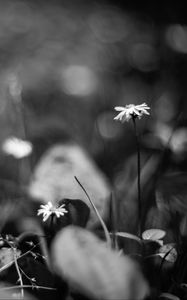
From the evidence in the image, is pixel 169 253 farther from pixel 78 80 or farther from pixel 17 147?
pixel 78 80

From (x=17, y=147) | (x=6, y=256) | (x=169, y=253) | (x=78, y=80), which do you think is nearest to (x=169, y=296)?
(x=169, y=253)

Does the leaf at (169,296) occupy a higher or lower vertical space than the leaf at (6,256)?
lower

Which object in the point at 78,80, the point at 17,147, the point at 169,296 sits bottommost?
the point at 169,296

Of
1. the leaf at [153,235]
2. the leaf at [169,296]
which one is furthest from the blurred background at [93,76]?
the leaf at [169,296]

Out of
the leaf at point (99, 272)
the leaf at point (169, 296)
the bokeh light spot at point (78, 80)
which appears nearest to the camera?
the leaf at point (99, 272)

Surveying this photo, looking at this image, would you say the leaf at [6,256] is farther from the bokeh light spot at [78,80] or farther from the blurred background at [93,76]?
the bokeh light spot at [78,80]

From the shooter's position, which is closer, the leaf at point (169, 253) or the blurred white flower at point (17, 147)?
the leaf at point (169, 253)
